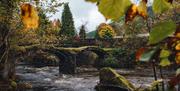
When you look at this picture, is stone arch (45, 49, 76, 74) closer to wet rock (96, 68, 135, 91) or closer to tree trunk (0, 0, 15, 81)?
tree trunk (0, 0, 15, 81)

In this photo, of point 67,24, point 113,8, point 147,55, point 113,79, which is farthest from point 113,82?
point 67,24

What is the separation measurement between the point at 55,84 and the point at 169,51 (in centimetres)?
3595

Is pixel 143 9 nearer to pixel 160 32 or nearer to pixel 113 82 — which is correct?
pixel 160 32

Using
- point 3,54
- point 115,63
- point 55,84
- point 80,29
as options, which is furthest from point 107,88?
point 80,29

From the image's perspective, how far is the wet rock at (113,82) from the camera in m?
27.3

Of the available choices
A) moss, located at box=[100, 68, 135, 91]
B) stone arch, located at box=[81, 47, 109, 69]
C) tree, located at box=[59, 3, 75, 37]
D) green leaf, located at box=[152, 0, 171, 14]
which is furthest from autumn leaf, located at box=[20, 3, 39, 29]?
tree, located at box=[59, 3, 75, 37]

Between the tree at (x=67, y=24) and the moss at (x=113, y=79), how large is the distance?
147 feet

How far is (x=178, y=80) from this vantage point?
2.97ft

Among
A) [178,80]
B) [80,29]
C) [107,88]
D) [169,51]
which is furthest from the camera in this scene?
[80,29]

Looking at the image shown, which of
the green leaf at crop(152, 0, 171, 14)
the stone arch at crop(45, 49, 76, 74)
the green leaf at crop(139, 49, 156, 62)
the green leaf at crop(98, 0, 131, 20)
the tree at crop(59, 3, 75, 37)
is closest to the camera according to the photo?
the green leaf at crop(139, 49, 156, 62)

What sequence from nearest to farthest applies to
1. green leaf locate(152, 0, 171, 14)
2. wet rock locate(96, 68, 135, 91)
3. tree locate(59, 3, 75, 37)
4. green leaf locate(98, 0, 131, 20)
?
green leaf locate(98, 0, 131, 20), green leaf locate(152, 0, 171, 14), wet rock locate(96, 68, 135, 91), tree locate(59, 3, 75, 37)

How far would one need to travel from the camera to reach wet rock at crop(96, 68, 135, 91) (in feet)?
89.6

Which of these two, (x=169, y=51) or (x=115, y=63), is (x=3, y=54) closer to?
(x=115, y=63)

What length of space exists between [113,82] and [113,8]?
2789 centimetres
